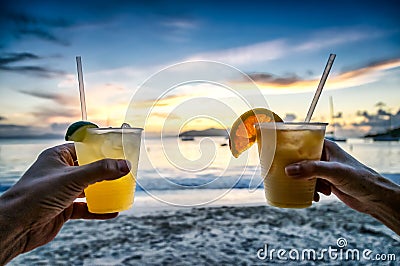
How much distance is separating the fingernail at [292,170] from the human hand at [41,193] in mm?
413

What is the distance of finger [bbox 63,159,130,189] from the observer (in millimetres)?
958

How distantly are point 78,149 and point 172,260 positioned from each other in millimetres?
4473

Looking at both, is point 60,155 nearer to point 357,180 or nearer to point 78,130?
point 78,130

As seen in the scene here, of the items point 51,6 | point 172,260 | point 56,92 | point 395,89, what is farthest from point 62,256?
point 395,89

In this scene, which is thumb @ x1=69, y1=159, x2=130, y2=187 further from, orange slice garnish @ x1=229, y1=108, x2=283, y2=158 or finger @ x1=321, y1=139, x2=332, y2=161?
finger @ x1=321, y1=139, x2=332, y2=161

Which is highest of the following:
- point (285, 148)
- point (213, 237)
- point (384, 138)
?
point (285, 148)

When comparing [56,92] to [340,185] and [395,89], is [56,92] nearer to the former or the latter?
[395,89]

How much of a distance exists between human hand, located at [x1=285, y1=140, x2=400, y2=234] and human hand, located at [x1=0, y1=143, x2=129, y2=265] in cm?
47

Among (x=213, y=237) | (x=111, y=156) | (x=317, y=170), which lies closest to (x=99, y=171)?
(x=111, y=156)

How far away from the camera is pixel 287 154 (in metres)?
1.09

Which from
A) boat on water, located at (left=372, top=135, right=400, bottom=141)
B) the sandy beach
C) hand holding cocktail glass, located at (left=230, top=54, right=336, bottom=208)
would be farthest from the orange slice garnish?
boat on water, located at (left=372, top=135, right=400, bottom=141)

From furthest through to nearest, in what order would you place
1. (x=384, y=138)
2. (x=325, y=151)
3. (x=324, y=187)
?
(x=384, y=138)
(x=324, y=187)
(x=325, y=151)

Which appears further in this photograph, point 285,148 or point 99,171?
point 285,148

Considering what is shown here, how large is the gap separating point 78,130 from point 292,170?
0.57m
